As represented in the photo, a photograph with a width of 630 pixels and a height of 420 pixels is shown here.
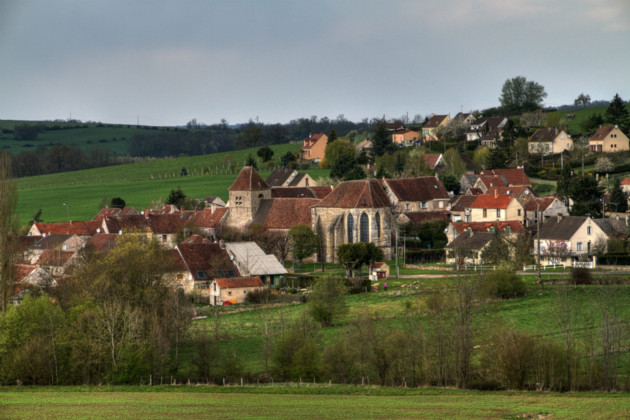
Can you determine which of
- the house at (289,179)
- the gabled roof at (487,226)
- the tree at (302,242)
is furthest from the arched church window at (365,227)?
the house at (289,179)

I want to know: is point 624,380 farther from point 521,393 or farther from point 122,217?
point 122,217

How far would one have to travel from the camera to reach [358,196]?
7250cm

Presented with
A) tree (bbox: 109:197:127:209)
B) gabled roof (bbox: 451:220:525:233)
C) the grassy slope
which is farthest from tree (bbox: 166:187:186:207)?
gabled roof (bbox: 451:220:525:233)

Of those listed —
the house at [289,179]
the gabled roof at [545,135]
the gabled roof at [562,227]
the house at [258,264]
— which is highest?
the gabled roof at [545,135]

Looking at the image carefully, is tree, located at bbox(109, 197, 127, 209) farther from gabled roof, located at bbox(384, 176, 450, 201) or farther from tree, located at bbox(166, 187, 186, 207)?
gabled roof, located at bbox(384, 176, 450, 201)

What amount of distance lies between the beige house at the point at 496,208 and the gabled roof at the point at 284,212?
14344mm

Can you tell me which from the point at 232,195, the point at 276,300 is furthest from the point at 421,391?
the point at 232,195

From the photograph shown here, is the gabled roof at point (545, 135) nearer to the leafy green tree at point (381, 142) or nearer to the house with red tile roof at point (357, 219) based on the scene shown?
the leafy green tree at point (381, 142)

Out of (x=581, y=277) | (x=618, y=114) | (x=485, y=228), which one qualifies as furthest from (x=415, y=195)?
(x=618, y=114)

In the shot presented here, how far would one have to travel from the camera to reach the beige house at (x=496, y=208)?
77.1 m

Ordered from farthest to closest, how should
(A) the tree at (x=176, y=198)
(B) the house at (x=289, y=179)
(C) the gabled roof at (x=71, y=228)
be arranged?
1. (B) the house at (x=289, y=179)
2. (A) the tree at (x=176, y=198)
3. (C) the gabled roof at (x=71, y=228)

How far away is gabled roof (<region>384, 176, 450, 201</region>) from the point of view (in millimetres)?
84000

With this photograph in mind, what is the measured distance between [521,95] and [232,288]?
336 feet

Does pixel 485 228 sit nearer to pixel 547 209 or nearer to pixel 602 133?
pixel 547 209
